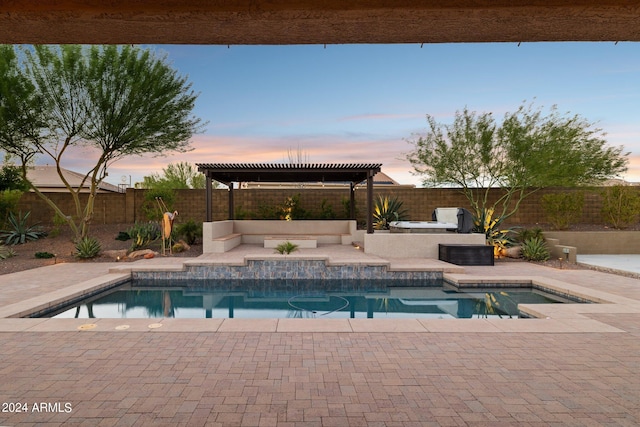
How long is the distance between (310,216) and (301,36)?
12553 mm

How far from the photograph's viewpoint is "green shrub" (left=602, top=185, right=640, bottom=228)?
1336 centimetres

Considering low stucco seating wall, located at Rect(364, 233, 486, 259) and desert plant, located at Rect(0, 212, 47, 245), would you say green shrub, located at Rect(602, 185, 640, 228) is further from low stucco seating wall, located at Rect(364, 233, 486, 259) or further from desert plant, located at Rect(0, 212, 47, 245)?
desert plant, located at Rect(0, 212, 47, 245)

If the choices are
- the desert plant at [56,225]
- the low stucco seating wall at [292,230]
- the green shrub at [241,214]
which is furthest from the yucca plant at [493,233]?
the desert plant at [56,225]

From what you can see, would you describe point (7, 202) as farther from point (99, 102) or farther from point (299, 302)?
point (299, 302)

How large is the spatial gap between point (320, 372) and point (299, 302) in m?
3.76

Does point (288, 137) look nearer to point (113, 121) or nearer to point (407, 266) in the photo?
point (113, 121)

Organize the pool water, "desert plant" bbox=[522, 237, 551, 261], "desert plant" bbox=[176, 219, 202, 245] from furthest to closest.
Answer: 1. "desert plant" bbox=[176, 219, 202, 245]
2. "desert plant" bbox=[522, 237, 551, 261]
3. the pool water

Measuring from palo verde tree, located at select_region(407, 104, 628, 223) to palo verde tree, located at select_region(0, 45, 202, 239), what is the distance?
9.19m

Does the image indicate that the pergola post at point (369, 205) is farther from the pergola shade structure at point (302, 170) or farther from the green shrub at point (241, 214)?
the green shrub at point (241, 214)

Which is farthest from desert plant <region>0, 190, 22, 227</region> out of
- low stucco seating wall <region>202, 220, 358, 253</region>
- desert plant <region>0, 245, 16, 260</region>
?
low stucco seating wall <region>202, 220, 358, 253</region>

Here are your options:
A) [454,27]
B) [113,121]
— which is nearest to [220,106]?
[113,121]

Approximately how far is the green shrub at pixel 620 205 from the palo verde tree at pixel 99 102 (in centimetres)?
1582

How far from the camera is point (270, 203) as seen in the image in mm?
15227

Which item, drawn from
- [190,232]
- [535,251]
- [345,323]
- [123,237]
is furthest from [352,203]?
[345,323]
